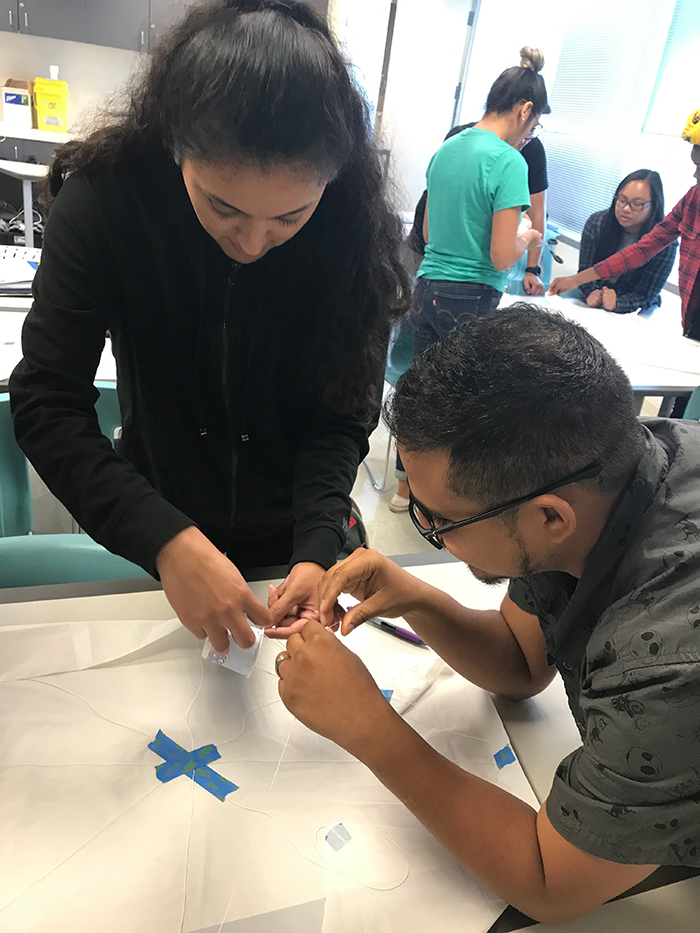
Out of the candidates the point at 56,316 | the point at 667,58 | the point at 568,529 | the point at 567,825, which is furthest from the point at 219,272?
the point at 667,58

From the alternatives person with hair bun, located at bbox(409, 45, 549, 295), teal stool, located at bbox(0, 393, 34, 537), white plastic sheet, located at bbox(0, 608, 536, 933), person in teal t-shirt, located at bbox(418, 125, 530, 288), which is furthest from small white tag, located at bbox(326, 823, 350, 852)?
person with hair bun, located at bbox(409, 45, 549, 295)

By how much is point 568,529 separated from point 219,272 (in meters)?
0.58

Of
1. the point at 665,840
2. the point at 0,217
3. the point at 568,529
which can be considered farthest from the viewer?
the point at 0,217

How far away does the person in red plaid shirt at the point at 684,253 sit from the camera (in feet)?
9.65

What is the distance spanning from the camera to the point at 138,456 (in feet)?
3.80

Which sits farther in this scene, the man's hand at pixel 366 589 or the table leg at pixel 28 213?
the table leg at pixel 28 213

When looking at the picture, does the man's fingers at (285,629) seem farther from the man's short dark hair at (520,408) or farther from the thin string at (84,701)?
the man's short dark hair at (520,408)

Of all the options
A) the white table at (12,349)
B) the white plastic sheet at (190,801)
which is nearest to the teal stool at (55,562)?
the white plastic sheet at (190,801)

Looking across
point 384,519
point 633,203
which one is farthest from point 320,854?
point 633,203

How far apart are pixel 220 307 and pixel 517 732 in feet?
2.36

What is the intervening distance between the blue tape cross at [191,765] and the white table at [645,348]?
1851 mm

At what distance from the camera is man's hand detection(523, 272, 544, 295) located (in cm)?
341

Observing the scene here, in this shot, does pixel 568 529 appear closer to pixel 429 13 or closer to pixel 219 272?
pixel 219 272

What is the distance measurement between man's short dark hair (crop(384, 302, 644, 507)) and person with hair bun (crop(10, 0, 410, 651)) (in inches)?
10.9
